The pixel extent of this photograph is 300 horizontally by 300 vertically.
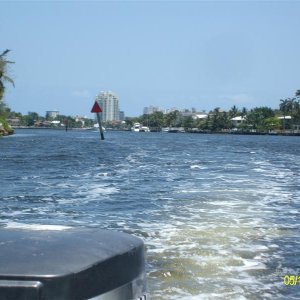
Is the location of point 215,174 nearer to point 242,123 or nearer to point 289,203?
point 289,203

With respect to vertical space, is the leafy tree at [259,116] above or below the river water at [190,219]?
above

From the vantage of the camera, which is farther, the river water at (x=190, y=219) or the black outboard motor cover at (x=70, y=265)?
the river water at (x=190, y=219)

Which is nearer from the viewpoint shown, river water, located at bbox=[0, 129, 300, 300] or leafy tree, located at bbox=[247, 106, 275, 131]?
river water, located at bbox=[0, 129, 300, 300]

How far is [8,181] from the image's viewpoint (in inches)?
639

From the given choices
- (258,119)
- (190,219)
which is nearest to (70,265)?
(190,219)

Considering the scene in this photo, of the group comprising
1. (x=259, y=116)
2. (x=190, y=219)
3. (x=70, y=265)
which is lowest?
(x=190, y=219)

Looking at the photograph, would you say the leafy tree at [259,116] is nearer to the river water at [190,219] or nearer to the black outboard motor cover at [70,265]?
the river water at [190,219]

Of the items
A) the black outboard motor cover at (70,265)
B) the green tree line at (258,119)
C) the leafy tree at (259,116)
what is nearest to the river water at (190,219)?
the black outboard motor cover at (70,265)

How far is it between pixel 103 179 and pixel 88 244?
15383 mm

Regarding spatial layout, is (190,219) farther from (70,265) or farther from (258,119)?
(258,119)

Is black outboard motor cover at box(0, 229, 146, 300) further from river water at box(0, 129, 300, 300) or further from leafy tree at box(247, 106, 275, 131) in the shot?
leafy tree at box(247, 106, 275, 131)

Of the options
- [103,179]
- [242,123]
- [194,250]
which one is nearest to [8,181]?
[103,179]

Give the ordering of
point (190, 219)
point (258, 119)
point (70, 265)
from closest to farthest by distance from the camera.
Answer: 1. point (70, 265)
2. point (190, 219)
3. point (258, 119)

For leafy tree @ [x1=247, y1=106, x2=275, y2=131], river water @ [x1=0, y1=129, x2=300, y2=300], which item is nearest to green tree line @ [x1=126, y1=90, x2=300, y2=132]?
leafy tree @ [x1=247, y1=106, x2=275, y2=131]
